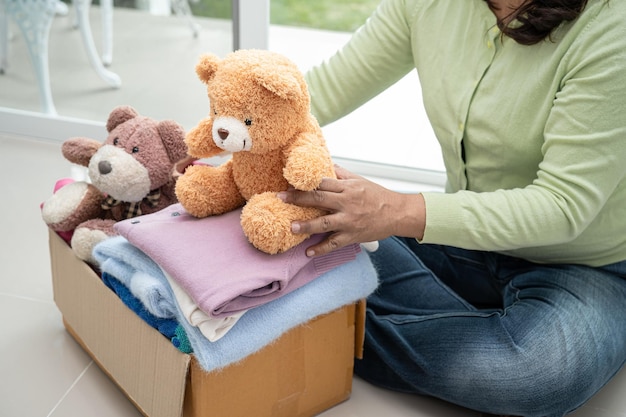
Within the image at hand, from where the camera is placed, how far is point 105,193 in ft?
3.93

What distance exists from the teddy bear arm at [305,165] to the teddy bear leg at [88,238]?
1.21ft

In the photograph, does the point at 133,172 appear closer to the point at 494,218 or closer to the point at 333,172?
the point at 333,172

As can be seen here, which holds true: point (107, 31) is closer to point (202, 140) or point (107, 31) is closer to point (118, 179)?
point (118, 179)

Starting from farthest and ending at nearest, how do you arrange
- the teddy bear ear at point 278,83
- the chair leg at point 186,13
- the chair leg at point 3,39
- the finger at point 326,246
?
the chair leg at point 3,39
the chair leg at point 186,13
the finger at point 326,246
the teddy bear ear at point 278,83

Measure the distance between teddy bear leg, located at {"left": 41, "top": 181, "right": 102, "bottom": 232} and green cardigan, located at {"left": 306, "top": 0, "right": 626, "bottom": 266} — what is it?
403mm

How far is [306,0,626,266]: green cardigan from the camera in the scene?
100 cm

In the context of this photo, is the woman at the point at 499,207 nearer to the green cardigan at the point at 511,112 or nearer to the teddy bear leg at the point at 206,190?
the green cardigan at the point at 511,112

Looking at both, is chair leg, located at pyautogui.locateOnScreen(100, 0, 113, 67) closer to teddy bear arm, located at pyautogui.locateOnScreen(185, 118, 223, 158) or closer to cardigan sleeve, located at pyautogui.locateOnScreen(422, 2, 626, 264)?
teddy bear arm, located at pyautogui.locateOnScreen(185, 118, 223, 158)

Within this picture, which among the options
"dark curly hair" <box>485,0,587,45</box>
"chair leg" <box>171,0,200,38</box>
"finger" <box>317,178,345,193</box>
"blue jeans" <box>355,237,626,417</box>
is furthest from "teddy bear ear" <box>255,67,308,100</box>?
"chair leg" <box>171,0,200,38</box>

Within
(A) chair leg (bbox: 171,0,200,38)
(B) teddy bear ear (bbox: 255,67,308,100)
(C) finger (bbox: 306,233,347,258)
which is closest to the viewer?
(B) teddy bear ear (bbox: 255,67,308,100)

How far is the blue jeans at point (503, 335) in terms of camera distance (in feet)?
3.60

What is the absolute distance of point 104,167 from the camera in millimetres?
1134

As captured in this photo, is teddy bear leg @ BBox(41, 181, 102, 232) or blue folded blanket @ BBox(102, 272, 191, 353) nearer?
blue folded blanket @ BBox(102, 272, 191, 353)

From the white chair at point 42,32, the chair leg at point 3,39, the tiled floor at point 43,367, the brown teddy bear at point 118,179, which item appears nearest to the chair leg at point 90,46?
the white chair at point 42,32
